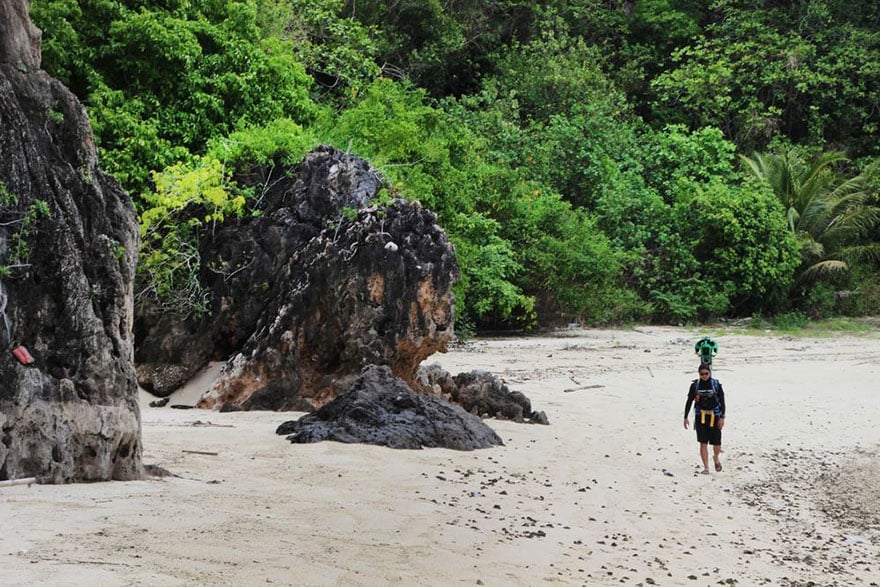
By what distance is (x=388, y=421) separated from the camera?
31.5 ft

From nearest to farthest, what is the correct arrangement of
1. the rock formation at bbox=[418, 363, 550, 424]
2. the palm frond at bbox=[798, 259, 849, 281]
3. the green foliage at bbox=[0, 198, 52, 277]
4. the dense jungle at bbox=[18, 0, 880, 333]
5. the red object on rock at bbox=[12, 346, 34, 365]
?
the red object on rock at bbox=[12, 346, 34, 365] < the green foliage at bbox=[0, 198, 52, 277] < the rock formation at bbox=[418, 363, 550, 424] < the dense jungle at bbox=[18, 0, 880, 333] < the palm frond at bbox=[798, 259, 849, 281]

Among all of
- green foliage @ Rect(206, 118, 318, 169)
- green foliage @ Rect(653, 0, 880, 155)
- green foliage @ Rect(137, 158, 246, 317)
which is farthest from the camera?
green foliage @ Rect(653, 0, 880, 155)

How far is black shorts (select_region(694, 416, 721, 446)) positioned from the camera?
401 inches

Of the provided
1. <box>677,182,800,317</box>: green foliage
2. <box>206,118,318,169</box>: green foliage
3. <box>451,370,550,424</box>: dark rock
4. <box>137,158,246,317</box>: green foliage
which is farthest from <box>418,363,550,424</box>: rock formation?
<box>677,182,800,317</box>: green foliage

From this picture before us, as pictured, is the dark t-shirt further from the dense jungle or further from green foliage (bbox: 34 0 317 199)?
green foliage (bbox: 34 0 317 199)

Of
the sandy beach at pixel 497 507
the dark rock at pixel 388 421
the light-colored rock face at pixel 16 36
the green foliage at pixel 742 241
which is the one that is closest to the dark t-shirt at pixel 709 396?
the sandy beach at pixel 497 507

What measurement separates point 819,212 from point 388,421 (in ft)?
73.6

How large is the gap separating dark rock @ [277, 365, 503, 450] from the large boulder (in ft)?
8.90

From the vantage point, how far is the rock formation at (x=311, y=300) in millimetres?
11922

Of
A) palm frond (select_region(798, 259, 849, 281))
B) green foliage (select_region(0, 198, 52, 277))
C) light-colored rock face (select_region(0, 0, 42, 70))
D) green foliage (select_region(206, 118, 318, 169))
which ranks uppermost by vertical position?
green foliage (select_region(206, 118, 318, 169))

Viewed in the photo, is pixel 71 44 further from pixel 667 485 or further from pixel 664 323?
pixel 664 323

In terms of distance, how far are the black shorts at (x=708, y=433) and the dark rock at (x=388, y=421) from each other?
1.92 m

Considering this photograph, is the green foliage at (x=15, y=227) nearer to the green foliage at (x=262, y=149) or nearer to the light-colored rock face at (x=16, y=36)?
A: the light-colored rock face at (x=16, y=36)

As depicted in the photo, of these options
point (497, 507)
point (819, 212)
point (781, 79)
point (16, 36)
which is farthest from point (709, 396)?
point (781, 79)
